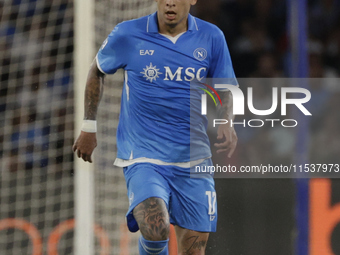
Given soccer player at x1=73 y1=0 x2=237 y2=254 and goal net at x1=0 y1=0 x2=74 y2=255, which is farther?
goal net at x1=0 y1=0 x2=74 y2=255

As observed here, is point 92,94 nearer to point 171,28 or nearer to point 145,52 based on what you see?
point 145,52

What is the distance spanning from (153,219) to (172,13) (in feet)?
4.11

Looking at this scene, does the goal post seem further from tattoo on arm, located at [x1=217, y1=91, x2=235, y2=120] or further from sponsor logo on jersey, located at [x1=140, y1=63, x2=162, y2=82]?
tattoo on arm, located at [x1=217, y1=91, x2=235, y2=120]

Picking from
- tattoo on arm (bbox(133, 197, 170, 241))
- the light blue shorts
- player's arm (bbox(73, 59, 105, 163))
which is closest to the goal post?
player's arm (bbox(73, 59, 105, 163))

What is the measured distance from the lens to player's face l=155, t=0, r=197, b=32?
3.54m

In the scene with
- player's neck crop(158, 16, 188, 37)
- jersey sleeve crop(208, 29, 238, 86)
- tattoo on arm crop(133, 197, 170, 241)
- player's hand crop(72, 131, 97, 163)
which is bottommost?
tattoo on arm crop(133, 197, 170, 241)

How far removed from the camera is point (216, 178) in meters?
4.83

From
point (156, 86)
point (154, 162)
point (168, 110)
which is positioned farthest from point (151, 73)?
point (154, 162)

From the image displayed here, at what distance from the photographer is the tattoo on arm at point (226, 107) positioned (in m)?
3.76

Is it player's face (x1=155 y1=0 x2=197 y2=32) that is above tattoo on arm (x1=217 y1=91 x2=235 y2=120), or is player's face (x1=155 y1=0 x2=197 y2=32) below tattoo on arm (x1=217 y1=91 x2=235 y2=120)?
above

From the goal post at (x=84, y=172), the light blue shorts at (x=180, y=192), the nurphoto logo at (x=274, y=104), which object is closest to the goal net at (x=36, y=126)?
the goal post at (x=84, y=172)

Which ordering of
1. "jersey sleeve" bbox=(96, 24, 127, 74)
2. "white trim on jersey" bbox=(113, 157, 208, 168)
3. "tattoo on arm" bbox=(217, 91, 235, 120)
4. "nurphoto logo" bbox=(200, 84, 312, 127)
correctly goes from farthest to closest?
"nurphoto logo" bbox=(200, 84, 312, 127)
"tattoo on arm" bbox=(217, 91, 235, 120)
"jersey sleeve" bbox=(96, 24, 127, 74)
"white trim on jersey" bbox=(113, 157, 208, 168)

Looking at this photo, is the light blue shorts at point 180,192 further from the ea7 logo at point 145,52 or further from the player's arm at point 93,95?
the ea7 logo at point 145,52

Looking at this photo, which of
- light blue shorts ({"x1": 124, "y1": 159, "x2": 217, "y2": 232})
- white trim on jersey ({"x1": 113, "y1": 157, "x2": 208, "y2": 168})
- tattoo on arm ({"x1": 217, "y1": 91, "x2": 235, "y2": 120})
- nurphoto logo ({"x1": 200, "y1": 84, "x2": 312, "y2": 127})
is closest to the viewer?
light blue shorts ({"x1": 124, "y1": 159, "x2": 217, "y2": 232})
